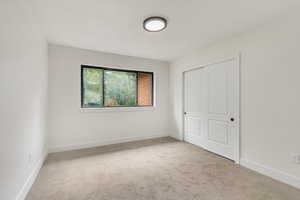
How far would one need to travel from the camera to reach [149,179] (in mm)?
2215

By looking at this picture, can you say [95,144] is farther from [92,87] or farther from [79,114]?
[92,87]

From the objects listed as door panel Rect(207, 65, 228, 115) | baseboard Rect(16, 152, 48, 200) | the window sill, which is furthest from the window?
door panel Rect(207, 65, 228, 115)

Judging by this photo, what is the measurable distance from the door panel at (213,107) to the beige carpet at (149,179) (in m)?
0.35

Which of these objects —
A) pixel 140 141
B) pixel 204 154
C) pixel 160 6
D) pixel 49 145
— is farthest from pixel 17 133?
pixel 204 154

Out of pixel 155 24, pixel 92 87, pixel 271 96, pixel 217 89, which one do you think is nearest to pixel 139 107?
pixel 92 87

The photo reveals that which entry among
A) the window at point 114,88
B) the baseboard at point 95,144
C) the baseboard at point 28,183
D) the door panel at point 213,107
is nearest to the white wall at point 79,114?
the baseboard at point 95,144

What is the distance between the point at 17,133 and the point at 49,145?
1.94 meters

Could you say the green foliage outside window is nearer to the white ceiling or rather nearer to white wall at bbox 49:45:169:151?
white wall at bbox 49:45:169:151

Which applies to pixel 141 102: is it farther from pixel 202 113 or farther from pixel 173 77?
pixel 202 113

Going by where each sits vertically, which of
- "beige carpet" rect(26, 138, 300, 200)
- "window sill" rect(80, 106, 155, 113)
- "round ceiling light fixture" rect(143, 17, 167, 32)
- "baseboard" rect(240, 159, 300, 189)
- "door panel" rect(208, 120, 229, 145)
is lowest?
"beige carpet" rect(26, 138, 300, 200)

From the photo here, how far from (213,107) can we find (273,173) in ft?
4.91

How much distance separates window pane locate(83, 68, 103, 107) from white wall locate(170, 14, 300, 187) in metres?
3.13

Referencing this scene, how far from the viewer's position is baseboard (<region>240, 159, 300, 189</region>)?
2003 mm

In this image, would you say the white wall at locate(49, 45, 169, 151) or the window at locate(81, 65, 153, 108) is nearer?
the white wall at locate(49, 45, 169, 151)
